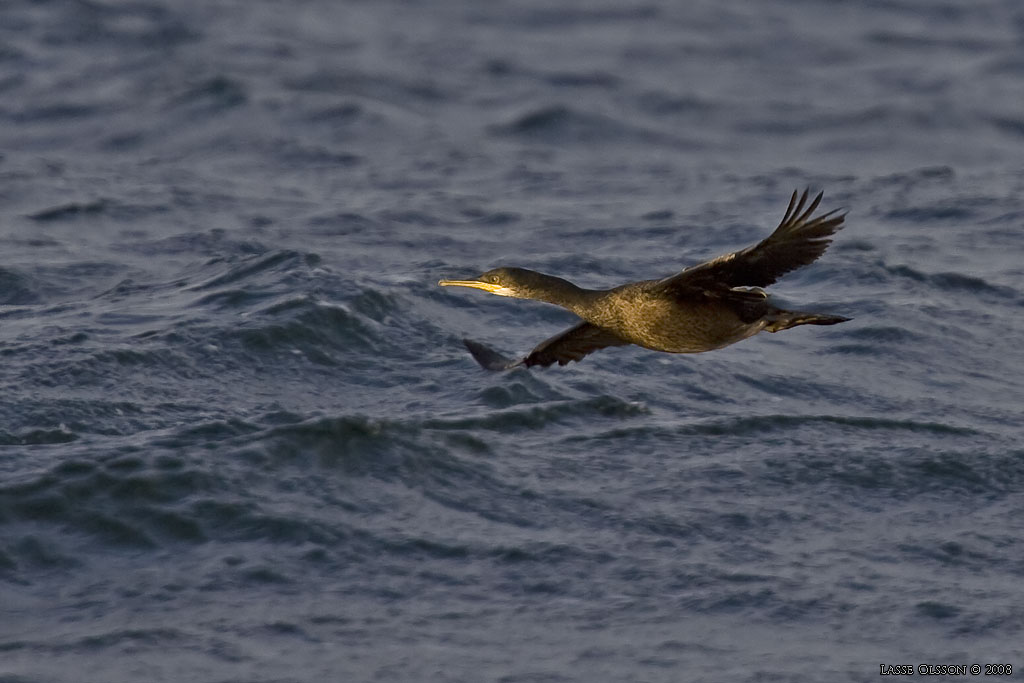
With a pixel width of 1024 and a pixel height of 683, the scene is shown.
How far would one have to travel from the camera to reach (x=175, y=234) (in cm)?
1171

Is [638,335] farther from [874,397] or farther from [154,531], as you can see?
[874,397]

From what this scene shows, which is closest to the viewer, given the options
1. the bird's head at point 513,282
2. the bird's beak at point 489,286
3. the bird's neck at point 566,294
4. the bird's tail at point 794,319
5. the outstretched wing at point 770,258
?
the outstretched wing at point 770,258

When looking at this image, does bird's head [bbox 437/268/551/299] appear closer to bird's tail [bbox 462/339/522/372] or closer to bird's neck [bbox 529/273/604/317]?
bird's neck [bbox 529/273/604/317]

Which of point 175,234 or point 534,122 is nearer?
point 175,234

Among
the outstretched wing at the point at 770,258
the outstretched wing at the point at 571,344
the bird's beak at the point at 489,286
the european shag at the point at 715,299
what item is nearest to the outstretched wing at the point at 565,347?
the outstretched wing at the point at 571,344

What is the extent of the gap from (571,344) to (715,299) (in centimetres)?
100

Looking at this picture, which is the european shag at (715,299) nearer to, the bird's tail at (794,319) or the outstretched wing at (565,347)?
the bird's tail at (794,319)

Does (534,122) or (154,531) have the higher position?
(534,122)

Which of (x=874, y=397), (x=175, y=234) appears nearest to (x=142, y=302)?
(x=175, y=234)

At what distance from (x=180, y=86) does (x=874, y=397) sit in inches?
335

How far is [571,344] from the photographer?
7270 mm

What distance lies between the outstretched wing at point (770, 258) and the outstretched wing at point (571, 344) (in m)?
0.82

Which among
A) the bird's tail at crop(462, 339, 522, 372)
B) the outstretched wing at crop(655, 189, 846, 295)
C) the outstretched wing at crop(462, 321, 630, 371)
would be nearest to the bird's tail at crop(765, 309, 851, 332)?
the outstretched wing at crop(655, 189, 846, 295)

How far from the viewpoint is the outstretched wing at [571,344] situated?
7.17 m
